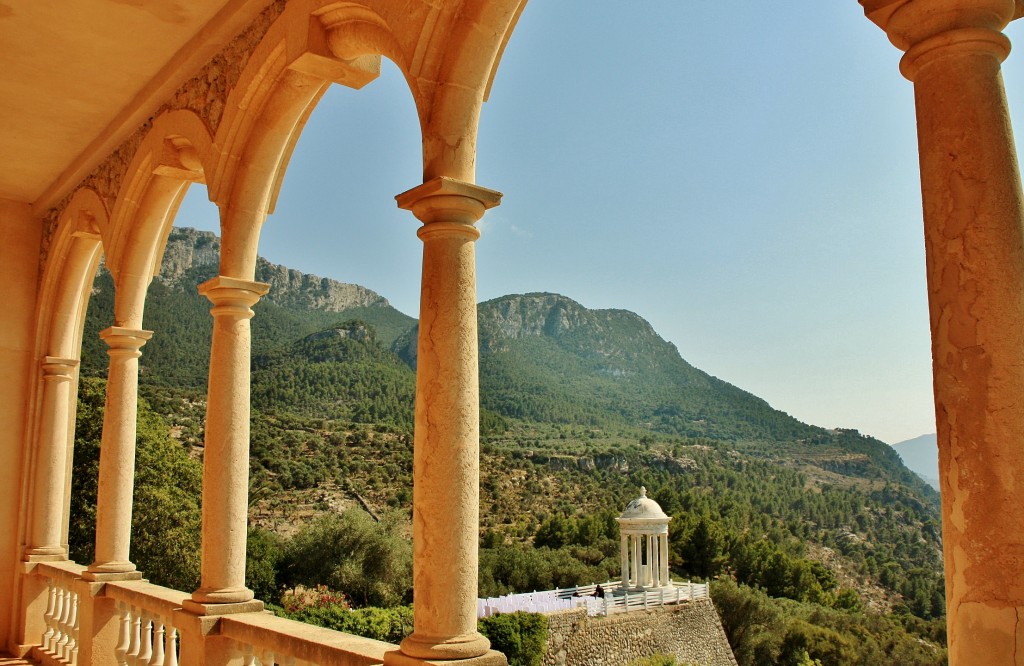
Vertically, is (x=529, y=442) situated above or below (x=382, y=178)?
below

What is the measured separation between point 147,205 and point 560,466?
99909 millimetres

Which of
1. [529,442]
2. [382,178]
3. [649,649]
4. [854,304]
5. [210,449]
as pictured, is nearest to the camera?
[210,449]

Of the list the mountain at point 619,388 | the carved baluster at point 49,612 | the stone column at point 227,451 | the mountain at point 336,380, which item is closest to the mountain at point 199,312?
the mountain at point 336,380

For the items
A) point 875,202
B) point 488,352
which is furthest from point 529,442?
point 875,202

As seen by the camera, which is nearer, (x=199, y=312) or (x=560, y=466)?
(x=199, y=312)

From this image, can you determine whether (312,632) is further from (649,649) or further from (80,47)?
(649,649)

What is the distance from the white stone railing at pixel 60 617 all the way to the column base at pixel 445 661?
28.4 feet

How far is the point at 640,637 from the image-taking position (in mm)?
57719

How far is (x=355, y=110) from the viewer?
93625 millimetres

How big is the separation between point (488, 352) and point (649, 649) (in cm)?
7466

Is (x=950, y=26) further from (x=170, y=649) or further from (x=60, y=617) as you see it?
(x=60, y=617)

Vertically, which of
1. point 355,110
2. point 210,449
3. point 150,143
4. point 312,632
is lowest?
point 312,632

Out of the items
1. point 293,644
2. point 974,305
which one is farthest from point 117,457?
point 974,305

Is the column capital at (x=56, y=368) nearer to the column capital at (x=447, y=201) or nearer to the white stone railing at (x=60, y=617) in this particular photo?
the white stone railing at (x=60, y=617)
